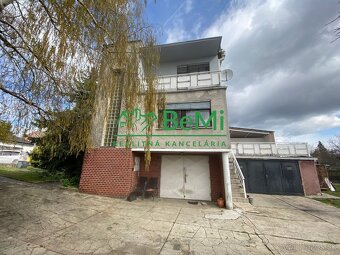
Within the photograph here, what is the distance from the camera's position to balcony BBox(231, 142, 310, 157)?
13422mm

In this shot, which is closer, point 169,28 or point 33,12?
point 33,12

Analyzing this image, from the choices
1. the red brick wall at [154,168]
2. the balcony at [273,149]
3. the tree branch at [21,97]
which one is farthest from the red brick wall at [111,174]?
the balcony at [273,149]

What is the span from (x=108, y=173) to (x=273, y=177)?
1245cm

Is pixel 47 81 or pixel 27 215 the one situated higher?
pixel 47 81

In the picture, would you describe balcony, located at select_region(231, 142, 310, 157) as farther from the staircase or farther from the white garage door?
the white garage door

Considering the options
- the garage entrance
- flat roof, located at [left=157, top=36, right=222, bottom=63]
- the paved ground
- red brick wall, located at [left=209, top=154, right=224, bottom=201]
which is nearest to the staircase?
red brick wall, located at [left=209, top=154, right=224, bottom=201]

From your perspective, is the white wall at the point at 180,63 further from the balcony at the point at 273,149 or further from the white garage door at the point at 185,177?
the balcony at the point at 273,149

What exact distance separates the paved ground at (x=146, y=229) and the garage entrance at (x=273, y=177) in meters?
5.61

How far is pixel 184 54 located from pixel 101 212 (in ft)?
34.5

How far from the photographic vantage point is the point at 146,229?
4.64 metres

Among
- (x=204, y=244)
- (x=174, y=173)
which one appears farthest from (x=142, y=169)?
(x=204, y=244)

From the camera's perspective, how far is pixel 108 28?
282 centimetres

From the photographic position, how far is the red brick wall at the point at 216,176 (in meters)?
8.66

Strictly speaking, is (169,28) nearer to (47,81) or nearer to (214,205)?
(47,81)
